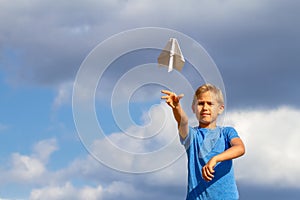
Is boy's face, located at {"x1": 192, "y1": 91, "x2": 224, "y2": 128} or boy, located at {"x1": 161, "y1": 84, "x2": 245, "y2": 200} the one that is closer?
boy, located at {"x1": 161, "y1": 84, "x2": 245, "y2": 200}

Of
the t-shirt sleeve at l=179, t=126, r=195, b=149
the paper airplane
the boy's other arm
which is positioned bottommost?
the boy's other arm

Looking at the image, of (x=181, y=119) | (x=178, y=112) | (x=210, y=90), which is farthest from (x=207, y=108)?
(x=178, y=112)

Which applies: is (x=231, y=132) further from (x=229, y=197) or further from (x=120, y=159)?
(x=120, y=159)

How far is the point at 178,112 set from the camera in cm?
907

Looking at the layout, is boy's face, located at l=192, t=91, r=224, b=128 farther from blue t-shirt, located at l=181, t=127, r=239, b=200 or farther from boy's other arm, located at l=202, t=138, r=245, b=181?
boy's other arm, located at l=202, t=138, r=245, b=181

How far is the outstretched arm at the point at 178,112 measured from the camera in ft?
28.8

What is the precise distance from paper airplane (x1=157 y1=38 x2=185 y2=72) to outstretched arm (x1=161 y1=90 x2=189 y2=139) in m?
0.73

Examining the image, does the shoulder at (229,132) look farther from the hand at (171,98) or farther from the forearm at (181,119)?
the hand at (171,98)

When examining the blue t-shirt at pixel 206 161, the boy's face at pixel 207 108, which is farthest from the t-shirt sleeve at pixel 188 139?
the boy's face at pixel 207 108

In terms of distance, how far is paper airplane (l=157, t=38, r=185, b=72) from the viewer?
368 inches

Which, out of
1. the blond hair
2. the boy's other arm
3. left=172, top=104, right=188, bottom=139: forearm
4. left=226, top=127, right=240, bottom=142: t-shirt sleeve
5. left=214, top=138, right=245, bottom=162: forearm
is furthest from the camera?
left=226, top=127, right=240, bottom=142: t-shirt sleeve

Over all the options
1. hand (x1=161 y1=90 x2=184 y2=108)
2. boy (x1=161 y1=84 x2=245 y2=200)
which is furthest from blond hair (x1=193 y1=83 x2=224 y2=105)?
hand (x1=161 y1=90 x2=184 y2=108)

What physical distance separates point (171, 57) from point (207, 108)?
87 centimetres

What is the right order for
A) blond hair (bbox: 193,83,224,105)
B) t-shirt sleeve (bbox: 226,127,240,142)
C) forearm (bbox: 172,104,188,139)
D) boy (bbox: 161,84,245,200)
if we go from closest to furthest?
forearm (bbox: 172,104,188,139) → boy (bbox: 161,84,245,200) → blond hair (bbox: 193,83,224,105) → t-shirt sleeve (bbox: 226,127,240,142)
